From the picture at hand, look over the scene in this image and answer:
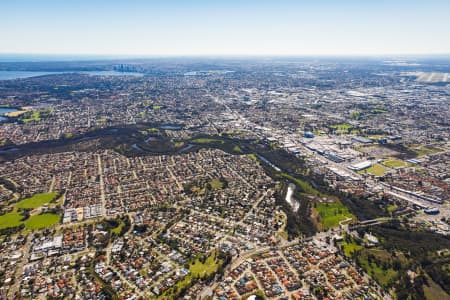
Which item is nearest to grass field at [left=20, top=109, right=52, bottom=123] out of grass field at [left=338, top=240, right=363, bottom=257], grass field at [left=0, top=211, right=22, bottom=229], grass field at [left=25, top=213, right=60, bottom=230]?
grass field at [left=0, top=211, right=22, bottom=229]

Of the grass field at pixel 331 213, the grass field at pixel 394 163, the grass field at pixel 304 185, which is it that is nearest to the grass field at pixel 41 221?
the grass field at pixel 331 213

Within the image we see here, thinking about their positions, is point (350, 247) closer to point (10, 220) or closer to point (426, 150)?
point (10, 220)

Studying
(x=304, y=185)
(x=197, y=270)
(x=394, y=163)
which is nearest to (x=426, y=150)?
(x=394, y=163)

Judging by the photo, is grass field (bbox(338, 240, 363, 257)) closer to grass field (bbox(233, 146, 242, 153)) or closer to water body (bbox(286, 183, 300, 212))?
water body (bbox(286, 183, 300, 212))

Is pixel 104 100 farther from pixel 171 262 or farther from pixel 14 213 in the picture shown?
pixel 171 262

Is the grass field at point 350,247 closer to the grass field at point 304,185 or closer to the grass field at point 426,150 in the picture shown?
the grass field at point 304,185

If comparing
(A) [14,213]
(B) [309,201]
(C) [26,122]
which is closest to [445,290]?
(B) [309,201]
